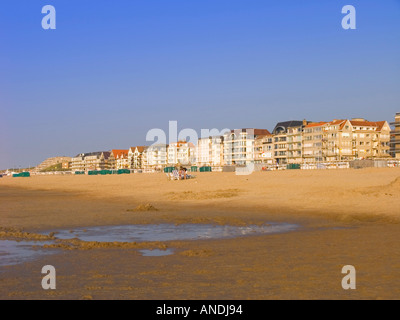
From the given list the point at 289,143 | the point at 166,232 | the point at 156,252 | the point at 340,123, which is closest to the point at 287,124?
the point at 289,143

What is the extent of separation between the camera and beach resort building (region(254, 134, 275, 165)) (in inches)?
6644

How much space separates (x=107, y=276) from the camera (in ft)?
30.6

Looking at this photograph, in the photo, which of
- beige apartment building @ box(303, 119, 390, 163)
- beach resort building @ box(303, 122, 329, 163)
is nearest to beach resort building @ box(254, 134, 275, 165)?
beach resort building @ box(303, 122, 329, 163)

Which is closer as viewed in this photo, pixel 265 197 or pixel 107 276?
pixel 107 276

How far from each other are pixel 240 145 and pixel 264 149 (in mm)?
13390

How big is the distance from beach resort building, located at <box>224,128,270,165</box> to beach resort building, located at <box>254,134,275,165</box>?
8.35 feet

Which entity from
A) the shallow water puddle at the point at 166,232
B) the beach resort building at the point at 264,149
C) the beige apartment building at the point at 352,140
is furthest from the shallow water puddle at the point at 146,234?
the beach resort building at the point at 264,149

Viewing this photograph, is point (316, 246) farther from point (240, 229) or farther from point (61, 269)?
point (61, 269)

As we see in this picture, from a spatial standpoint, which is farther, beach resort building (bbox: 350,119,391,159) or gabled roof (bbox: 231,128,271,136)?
gabled roof (bbox: 231,128,271,136)

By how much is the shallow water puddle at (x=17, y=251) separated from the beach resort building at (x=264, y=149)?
6105 inches

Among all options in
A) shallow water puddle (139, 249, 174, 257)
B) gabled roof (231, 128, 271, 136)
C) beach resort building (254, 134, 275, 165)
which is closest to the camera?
shallow water puddle (139, 249, 174, 257)

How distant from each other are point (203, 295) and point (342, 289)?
2.34m

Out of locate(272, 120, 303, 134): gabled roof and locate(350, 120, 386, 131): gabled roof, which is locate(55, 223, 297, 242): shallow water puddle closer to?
locate(350, 120, 386, 131): gabled roof
